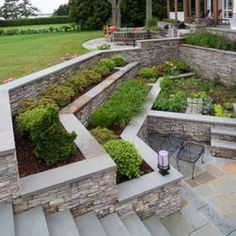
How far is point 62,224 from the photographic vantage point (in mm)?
3980

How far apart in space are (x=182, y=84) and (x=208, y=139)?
10.9 ft

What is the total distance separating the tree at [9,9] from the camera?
52.4 m

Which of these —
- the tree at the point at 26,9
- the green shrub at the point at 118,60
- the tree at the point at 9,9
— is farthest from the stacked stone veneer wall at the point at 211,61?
the tree at the point at 26,9

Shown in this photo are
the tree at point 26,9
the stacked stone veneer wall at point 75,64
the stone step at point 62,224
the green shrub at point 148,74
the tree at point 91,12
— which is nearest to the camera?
the stone step at point 62,224

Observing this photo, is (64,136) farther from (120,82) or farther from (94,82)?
(120,82)

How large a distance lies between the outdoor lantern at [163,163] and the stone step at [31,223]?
1941 mm

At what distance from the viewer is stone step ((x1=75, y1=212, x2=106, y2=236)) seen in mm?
4012

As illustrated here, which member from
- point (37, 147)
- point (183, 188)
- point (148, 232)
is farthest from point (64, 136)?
point (183, 188)

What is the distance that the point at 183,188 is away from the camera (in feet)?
Result: 18.7

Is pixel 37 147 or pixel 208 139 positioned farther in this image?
pixel 208 139

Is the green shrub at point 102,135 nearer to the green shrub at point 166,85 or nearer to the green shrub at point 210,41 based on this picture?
the green shrub at point 166,85

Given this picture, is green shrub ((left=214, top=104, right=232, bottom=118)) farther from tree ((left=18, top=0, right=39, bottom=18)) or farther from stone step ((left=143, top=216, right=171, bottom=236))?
tree ((left=18, top=0, right=39, bottom=18))

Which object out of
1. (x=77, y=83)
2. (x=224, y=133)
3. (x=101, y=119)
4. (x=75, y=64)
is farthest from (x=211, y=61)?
(x=101, y=119)

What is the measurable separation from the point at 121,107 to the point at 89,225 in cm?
364
